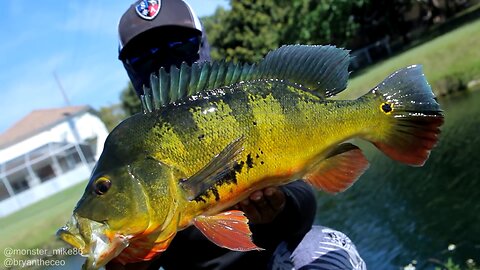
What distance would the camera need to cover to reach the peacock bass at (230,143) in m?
1.83

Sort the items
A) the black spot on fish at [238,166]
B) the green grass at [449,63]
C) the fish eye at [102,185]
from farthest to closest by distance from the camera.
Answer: the green grass at [449,63] < the black spot on fish at [238,166] < the fish eye at [102,185]

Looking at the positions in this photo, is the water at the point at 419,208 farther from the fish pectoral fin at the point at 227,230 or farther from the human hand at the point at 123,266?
the fish pectoral fin at the point at 227,230

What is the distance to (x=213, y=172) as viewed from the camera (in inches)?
75.4

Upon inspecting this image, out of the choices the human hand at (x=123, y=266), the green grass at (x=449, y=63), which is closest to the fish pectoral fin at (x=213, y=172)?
the human hand at (x=123, y=266)

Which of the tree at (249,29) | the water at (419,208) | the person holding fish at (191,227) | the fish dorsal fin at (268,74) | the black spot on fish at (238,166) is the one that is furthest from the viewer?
the tree at (249,29)

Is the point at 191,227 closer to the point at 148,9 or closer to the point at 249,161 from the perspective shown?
the point at 249,161

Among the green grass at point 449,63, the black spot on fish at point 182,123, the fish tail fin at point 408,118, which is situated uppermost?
the black spot on fish at point 182,123

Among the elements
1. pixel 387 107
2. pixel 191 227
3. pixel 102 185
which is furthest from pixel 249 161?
pixel 191 227

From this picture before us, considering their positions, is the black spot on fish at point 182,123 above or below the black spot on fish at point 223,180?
above

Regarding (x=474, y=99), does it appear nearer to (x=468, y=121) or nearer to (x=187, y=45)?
(x=468, y=121)

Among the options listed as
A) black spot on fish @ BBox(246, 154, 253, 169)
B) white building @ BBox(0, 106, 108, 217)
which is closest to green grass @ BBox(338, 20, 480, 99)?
black spot on fish @ BBox(246, 154, 253, 169)

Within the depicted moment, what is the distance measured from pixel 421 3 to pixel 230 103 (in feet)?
128

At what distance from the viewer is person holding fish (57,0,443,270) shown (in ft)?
6.01

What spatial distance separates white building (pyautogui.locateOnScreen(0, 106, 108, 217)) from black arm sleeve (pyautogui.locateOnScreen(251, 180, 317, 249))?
42.3 meters
